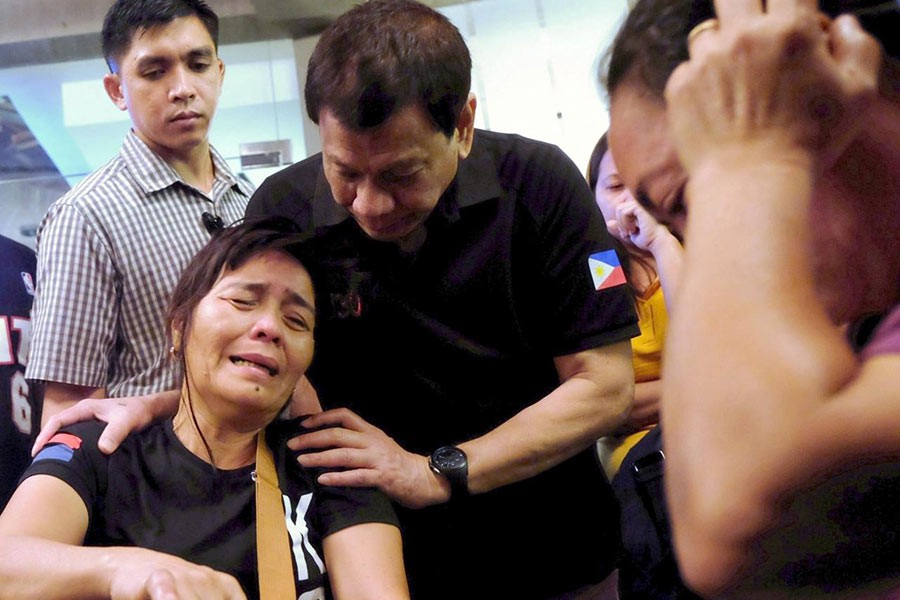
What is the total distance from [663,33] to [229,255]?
3.86 feet

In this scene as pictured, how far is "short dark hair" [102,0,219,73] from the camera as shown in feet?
6.99

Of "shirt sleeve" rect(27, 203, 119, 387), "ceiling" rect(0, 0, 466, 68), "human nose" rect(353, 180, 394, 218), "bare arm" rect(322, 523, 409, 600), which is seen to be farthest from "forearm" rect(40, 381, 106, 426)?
"ceiling" rect(0, 0, 466, 68)

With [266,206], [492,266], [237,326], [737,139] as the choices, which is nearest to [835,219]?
[737,139]

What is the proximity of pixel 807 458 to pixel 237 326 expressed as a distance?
1.23 meters

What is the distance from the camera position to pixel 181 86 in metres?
2.10

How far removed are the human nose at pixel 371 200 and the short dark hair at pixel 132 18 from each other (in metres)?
1.03

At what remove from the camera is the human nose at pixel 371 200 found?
1.42m

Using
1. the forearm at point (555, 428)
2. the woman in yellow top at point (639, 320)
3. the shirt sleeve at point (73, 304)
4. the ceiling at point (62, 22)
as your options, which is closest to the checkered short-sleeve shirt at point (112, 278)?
the shirt sleeve at point (73, 304)

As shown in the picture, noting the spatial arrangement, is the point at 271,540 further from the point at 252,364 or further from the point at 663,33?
the point at 663,33

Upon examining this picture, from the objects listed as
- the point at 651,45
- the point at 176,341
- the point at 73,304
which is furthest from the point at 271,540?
the point at 651,45

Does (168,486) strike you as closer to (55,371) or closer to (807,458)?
(55,371)

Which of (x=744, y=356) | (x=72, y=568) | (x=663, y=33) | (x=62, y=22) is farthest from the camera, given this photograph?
(x=62, y=22)

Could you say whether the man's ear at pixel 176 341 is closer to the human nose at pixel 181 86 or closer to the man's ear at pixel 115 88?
the human nose at pixel 181 86

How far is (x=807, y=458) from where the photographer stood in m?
0.49
